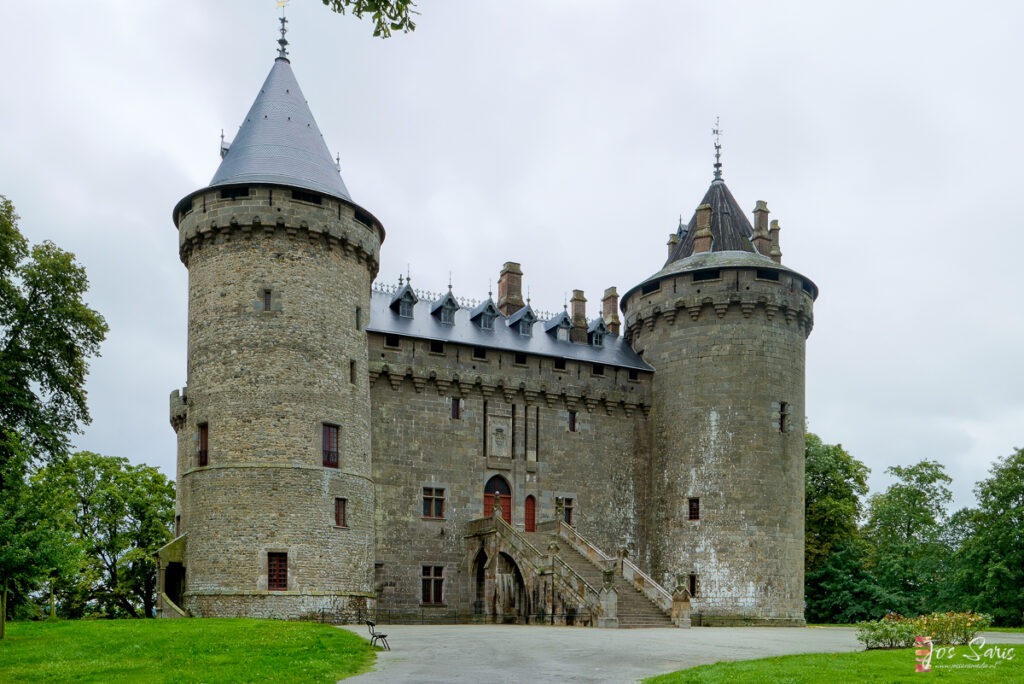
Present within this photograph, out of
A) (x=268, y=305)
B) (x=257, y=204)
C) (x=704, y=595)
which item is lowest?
(x=704, y=595)

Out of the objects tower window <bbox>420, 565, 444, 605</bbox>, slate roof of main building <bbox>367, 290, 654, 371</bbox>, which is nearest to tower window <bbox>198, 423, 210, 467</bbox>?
slate roof of main building <bbox>367, 290, 654, 371</bbox>

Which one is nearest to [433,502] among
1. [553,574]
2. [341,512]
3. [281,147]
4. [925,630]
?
[341,512]

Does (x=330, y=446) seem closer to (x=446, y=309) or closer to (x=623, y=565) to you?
(x=446, y=309)

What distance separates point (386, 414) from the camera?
4031cm

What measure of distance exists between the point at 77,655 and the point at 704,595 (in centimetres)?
2688

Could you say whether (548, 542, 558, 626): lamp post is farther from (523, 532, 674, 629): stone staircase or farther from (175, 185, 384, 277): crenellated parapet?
(175, 185, 384, 277): crenellated parapet

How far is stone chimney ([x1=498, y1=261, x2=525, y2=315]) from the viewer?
48691 mm

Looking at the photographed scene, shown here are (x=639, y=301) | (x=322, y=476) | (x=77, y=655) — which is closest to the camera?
(x=77, y=655)

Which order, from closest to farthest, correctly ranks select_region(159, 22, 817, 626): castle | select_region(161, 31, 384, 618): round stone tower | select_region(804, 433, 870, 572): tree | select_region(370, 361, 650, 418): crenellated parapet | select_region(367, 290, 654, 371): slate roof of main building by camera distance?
select_region(161, 31, 384, 618): round stone tower < select_region(159, 22, 817, 626): castle < select_region(370, 361, 650, 418): crenellated parapet < select_region(367, 290, 654, 371): slate roof of main building < select_region(804, 433, 870, 572): tree

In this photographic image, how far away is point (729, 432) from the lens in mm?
43125

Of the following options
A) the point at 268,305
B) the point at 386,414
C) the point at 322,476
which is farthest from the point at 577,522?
the point at 268,305

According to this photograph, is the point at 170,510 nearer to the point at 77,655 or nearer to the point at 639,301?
the point at 639,301

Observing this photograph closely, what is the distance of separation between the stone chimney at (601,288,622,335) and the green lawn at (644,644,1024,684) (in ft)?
105

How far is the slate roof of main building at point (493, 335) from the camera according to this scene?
4188 centimetres
